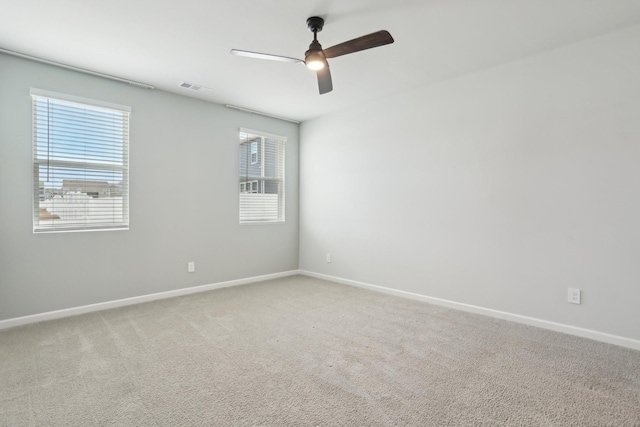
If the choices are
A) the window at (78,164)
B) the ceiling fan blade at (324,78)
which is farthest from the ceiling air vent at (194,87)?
the ceiling fan blade at (324,78)

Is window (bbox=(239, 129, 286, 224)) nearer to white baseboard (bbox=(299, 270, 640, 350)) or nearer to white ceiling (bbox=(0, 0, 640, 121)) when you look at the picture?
white ceiling (bbox=(0, 0, 640, 121))

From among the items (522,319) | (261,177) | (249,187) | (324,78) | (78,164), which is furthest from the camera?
(261,177)

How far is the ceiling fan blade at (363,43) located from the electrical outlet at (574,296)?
260 centimetres

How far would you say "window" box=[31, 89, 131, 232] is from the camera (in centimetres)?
314

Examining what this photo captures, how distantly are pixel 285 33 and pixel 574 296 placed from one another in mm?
3308

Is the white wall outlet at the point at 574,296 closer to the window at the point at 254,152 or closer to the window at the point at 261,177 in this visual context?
the window at the point at 261,177

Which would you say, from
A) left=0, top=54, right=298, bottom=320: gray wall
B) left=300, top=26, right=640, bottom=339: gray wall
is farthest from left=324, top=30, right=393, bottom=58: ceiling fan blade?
left=0, top=54, right=298, bottom=320: gray wall

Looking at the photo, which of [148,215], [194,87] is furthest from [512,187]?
[148,215]

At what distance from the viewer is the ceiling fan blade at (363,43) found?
6.92 ft

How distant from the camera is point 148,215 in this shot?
3797 mm

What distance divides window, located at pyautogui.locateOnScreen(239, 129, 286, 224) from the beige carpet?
72.3 inches

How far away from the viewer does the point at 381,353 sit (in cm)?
248

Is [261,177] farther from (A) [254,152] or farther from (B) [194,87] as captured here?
(B) [194,87]

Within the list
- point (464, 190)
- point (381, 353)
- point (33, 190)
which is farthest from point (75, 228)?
point (464, 190)
